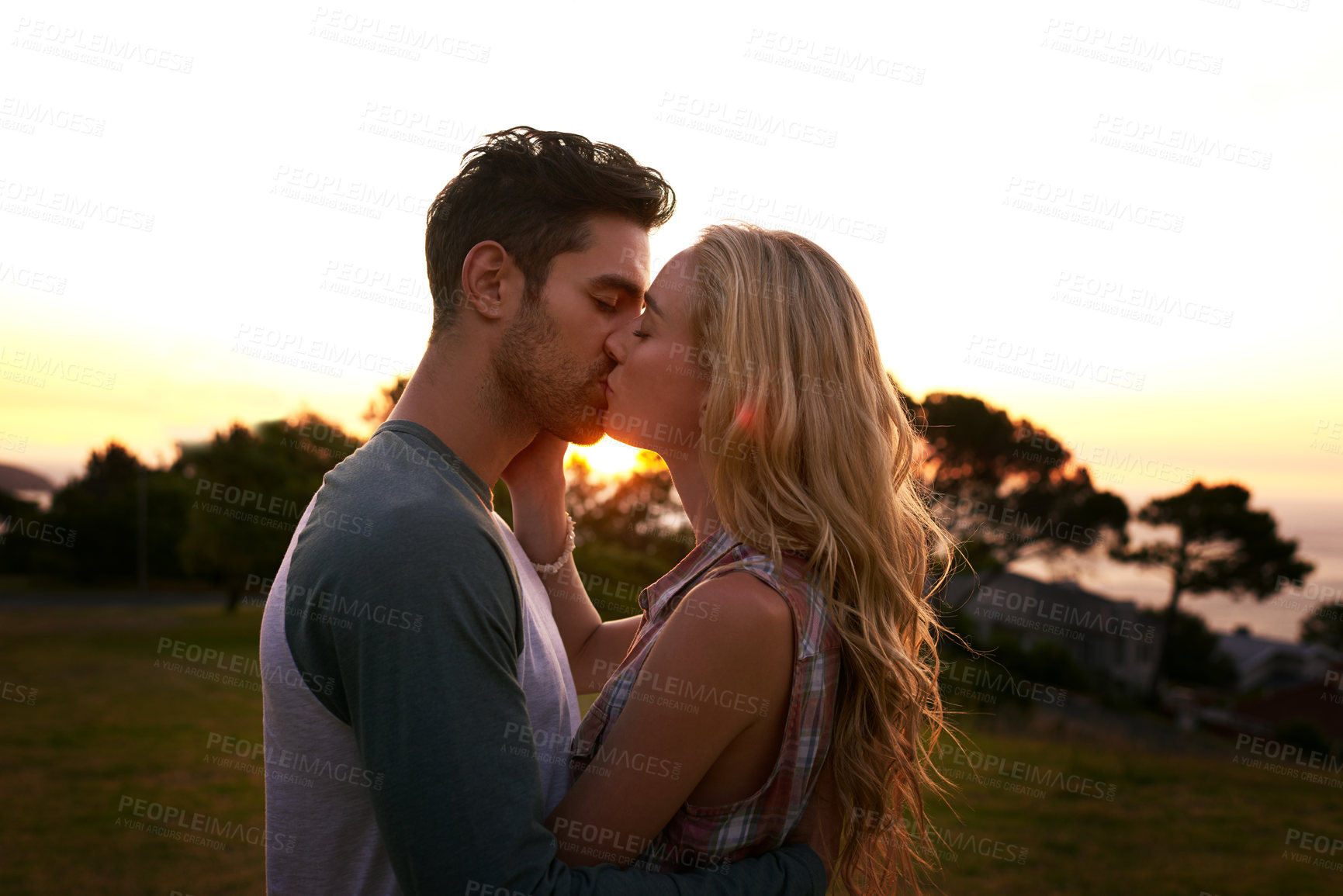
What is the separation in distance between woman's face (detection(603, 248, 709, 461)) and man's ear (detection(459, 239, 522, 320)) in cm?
38

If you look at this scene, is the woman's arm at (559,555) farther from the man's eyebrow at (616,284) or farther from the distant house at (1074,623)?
the distant house at (1074,623)

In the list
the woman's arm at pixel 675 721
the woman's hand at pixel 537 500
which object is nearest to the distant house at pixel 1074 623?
the woman's hand at pixel 537 500

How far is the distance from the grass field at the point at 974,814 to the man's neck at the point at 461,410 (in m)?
4.07

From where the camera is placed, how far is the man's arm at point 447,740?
1.62 meters

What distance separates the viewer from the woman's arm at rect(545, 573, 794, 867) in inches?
72.5

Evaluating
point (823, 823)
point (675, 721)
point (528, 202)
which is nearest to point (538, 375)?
point (528, 202)

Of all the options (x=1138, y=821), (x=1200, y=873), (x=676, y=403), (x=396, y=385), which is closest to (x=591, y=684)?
(x=676, y=403)

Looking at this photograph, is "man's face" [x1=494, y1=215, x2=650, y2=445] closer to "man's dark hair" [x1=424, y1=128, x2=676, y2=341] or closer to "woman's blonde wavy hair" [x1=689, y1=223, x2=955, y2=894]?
"man's dark hair" [x1=424, y1=128, x2=676, y2=341]

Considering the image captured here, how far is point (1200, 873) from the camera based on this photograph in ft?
30.6

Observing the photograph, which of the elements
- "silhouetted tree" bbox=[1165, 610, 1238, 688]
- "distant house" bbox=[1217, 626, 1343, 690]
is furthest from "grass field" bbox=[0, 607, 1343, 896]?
"silhouetted tree" bbox=[1165, 610, 1238, 688]

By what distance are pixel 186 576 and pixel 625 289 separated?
42.7 m

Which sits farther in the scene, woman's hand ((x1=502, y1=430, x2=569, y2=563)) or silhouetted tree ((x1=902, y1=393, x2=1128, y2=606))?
silhouetted tree ((x1=902, y1=393, x2=1128, y2=606))

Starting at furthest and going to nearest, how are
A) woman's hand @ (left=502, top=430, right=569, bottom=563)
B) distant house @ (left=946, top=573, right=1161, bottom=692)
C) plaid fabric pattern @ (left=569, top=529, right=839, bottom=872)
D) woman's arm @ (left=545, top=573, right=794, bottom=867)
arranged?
distant house @ (left=946, top=573, right=1161, bottom=692), woman's hand @ (left=502, top=430, right=569, bottom=563), plaid fabric pattern @ (left=569, top=529, right=839, bottom=872), woman's arm @ (left=545, top=573, right=794, bottom=867)

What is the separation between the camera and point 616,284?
2.70 metres
